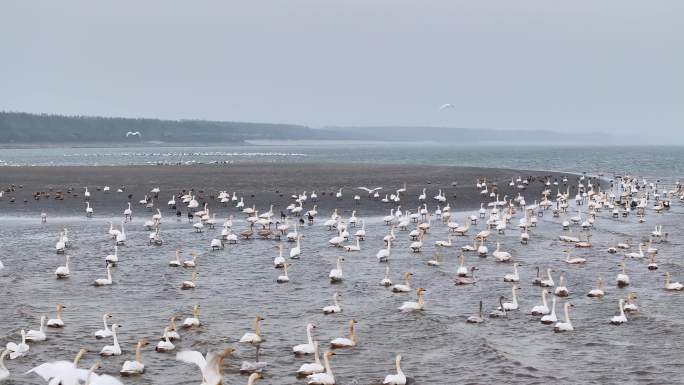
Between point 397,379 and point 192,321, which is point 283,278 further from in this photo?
point 397,379

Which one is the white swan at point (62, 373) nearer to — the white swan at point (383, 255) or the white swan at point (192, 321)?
the white swan at point (192, 321)

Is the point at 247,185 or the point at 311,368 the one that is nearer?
the point at 311,368

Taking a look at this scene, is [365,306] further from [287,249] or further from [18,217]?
[18,217]

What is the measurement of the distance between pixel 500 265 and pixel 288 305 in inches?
372

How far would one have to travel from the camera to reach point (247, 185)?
6738 cm

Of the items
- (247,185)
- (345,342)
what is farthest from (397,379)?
(247,185)

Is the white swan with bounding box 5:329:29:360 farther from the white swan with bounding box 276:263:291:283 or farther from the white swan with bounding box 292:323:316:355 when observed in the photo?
the white swan with bounding box 276:263:291:283

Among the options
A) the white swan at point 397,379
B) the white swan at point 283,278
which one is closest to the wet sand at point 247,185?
the white swan at point 283,278

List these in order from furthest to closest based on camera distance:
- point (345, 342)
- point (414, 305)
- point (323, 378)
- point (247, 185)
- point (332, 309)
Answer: point (247, 185)
point (414, 305)
point (332, 309)
point (345, 342)
point (323, 378)

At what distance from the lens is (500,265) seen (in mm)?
31516

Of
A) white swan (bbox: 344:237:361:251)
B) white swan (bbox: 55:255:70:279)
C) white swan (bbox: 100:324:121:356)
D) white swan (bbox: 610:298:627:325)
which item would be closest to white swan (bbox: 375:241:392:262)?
white swan (bbox: 344:237:361:251)

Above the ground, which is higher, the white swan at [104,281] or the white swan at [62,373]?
the white swan at [62,373]

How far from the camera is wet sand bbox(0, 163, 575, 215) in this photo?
52.8 metres

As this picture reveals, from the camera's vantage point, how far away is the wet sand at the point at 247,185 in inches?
2079
